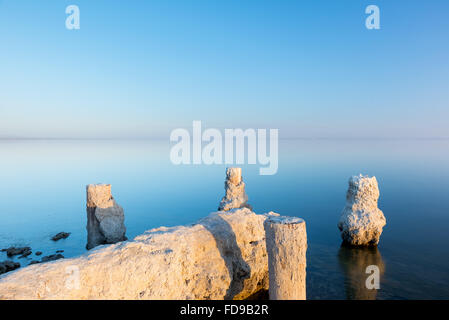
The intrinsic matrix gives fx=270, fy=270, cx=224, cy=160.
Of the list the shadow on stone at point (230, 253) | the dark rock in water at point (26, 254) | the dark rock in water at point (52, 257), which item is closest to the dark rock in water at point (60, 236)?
the dark rock in water at point (26, 254)

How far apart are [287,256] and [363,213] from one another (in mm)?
10723

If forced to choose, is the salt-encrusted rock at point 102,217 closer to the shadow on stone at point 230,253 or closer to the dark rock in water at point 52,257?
the dark rock in water at point 52,257

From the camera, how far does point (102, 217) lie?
1572cm

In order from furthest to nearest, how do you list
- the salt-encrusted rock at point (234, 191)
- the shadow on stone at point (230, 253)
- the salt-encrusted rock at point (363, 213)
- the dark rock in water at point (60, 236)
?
the dark rock in water at point (60, 236) < the salt-encrusted rock at point (234, 191) < the salt-encrusted rock at point (363, 213) < the shadow on stone at point (230, 253)

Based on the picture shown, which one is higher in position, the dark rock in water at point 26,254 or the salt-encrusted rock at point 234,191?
the salt-encrusted rock at point 234,191

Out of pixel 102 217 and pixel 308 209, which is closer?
pixel 102 217

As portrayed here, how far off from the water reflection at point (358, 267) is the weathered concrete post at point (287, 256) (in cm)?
604

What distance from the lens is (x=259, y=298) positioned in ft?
38.3

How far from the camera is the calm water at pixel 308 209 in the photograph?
590 inches

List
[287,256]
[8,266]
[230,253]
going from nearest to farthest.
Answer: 1. [287,256]
2. [230,253]
3. [8,266]

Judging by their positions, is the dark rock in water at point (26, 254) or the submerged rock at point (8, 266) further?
the dark rock in water at point (26, 254)

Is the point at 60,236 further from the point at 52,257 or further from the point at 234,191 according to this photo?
the point at 234,191

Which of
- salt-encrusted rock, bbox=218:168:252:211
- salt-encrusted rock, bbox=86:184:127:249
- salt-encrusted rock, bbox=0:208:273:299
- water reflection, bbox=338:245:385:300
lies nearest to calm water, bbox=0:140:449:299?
water reflection, bbox=338:245:385:300

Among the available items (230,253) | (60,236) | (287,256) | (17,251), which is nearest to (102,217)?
(17,251)
